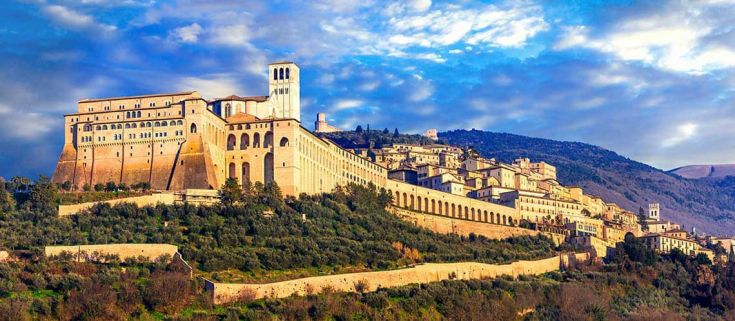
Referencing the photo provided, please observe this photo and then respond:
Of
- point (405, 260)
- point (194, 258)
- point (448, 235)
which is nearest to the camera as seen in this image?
point (194, 258)

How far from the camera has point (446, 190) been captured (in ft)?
324

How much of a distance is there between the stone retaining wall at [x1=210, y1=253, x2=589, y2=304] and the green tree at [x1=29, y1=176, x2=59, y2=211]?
48.6 feet

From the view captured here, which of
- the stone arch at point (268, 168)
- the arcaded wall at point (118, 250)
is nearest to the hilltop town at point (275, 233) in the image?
the arcaded wall at point (118, 250)

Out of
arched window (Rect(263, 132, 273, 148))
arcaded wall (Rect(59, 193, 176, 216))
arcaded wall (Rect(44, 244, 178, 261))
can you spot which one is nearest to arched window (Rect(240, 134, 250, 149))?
arched window (Rect(263, 132, 273, 148))

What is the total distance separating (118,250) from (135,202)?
350 inches

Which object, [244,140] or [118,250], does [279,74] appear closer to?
[244,140]

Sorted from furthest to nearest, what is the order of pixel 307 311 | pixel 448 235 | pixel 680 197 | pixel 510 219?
pixel 680 197 < pixel 510 219 < pixel 448 235 < pixel 307 311

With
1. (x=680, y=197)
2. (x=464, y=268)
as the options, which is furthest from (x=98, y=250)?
(x=680, y=197)

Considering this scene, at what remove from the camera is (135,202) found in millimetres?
71500

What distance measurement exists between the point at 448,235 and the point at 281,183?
505 inches

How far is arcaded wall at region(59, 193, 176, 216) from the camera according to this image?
229 ft

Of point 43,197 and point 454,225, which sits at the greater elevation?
point 43,197

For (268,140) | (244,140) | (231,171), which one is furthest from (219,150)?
(268,140)

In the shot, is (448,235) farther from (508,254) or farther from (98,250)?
(98,250)
